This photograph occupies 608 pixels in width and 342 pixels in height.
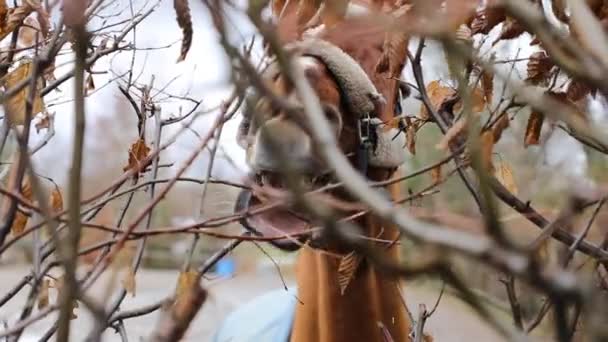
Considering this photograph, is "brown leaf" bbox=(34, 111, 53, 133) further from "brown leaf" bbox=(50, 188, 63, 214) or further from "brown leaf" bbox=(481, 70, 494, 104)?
"brown leaf" bbox=(481, 70, 494, 104)

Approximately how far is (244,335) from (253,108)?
2078mm

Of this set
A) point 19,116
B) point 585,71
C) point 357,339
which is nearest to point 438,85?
point 357,339

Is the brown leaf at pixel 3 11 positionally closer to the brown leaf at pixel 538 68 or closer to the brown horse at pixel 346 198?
the brown horse at pixel 346 198

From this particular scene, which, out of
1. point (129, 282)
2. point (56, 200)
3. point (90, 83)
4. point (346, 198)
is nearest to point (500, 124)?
point (346, 198)

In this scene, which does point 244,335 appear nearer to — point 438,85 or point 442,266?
point 438,85

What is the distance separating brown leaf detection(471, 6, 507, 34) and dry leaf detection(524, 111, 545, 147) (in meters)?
0.14

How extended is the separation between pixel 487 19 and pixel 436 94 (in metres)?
0.33

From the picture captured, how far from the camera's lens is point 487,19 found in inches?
48.4

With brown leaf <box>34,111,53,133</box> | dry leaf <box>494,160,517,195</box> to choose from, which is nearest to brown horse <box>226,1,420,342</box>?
dry leaf <box>494,160,517,195</box>

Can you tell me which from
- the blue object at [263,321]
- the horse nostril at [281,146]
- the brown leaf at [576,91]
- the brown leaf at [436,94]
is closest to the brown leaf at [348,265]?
the horse nostril at [281,146]

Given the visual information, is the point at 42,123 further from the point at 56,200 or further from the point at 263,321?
A: the point at 263,321

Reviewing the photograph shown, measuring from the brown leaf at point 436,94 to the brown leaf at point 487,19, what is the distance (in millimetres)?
208

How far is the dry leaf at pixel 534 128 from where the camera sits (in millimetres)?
1261

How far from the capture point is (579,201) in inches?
18.3
